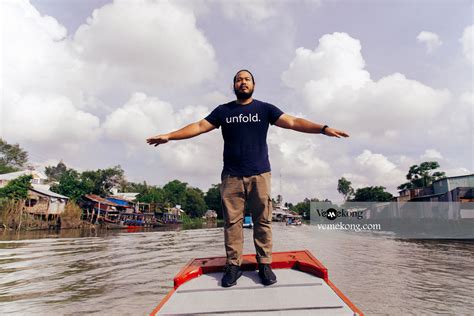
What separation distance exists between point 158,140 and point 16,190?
3847 centimetres

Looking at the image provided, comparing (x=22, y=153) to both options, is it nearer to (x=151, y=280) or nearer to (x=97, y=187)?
(x=97, y=187)

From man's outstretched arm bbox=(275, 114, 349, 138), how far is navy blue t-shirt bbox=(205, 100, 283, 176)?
0.09m

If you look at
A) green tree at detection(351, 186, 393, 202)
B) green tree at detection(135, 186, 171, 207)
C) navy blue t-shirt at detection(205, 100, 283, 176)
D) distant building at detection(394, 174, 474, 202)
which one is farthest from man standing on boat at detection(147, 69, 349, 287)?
green tree at detection(135, 186, 171, 207)

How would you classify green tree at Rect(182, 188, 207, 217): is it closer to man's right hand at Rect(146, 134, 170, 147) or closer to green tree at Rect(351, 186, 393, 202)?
green tree at Rect(351, 186, 393, 202)

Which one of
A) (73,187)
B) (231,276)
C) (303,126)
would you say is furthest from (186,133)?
(73,187)

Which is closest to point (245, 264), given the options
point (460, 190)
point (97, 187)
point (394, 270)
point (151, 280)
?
point (151, 280)

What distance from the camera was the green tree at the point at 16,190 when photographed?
33.1 meters

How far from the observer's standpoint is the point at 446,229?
28.7 m

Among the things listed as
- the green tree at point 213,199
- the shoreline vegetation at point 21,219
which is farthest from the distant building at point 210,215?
the shoreline vegetation at point 21,219

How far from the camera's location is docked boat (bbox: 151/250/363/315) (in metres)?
2.30

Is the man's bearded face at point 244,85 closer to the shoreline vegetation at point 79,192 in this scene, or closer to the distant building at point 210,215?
the shoreline vegetation at point 79,192

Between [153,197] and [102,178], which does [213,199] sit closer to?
[153,197]

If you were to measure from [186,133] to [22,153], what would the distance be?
77.7m

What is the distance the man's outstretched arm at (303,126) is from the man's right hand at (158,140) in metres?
1.35
